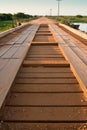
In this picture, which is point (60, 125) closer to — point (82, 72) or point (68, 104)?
point (68, 104)

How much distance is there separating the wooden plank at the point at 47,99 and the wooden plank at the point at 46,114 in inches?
4.3

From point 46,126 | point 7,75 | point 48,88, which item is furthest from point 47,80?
point 46,126

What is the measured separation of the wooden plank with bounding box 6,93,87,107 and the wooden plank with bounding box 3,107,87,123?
11 centimetres

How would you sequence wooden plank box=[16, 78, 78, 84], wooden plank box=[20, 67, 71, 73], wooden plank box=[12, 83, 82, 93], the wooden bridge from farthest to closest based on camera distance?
wooden plank box=[20, 67, 71, 73] → wooden plank box=[16, 78, 78, 84] → wooden plank box=[12, 83, 82, 93] → the wooden bridge

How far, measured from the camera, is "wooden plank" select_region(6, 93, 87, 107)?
3.06 meters

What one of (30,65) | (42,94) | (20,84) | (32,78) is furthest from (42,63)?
(42,94)

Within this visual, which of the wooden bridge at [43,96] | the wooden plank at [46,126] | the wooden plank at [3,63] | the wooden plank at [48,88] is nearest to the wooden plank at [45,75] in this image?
the wooden bridge at [43,96]

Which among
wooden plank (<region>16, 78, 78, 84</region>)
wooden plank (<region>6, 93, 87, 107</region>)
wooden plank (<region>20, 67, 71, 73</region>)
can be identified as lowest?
wooden plank (<region>20, 67, 71, 73</region>)

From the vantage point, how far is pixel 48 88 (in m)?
3.64

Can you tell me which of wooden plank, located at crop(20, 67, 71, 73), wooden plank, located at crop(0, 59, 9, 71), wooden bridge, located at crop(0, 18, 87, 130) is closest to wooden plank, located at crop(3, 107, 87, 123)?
wooden bridge, located at crop(0, 18, 87, 130)

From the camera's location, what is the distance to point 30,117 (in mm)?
2725

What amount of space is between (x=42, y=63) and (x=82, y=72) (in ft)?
3.77

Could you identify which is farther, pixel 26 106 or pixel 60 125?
pixel 26 106

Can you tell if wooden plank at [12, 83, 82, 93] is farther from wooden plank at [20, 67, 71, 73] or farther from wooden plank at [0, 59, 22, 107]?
wooden plank at [20, 67, 71, 73]
